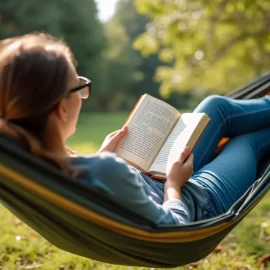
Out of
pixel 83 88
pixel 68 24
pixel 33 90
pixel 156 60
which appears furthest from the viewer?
pixel 156 60

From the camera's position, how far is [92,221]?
58.4 inches

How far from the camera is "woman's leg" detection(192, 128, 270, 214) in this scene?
6.35 ft

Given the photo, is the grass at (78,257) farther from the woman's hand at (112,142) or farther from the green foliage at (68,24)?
the green foliage at (68,24)

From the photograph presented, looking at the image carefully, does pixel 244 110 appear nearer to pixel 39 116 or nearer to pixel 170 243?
pixel 170 243

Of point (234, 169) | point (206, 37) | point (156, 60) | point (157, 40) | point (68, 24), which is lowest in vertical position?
point (156, 60)

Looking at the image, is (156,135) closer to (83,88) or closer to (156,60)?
(83,88)

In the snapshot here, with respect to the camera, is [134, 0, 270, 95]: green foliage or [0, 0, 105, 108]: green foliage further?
[0, 0, 105, 108]: green foliage

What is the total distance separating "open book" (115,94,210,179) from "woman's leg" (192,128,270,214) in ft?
0.49

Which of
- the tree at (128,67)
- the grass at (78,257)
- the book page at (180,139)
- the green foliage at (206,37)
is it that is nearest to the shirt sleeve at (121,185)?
the book page at (180,139)

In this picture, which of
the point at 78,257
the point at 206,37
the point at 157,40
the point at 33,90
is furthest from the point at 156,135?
the point at 206,37

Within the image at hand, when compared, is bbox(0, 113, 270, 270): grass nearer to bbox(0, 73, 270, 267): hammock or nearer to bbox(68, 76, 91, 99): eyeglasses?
bbox(0, 73, 270, 267): hammock

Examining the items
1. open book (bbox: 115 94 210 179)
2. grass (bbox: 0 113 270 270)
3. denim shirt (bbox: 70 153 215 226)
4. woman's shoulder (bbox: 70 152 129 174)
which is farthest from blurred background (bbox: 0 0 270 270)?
woman's shoulder (bbox: 70 152 129 174)

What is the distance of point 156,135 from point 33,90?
703mm

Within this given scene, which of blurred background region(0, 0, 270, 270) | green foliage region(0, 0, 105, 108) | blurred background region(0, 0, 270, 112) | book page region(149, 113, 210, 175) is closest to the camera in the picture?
book page region(149, 113, 210, 175)
